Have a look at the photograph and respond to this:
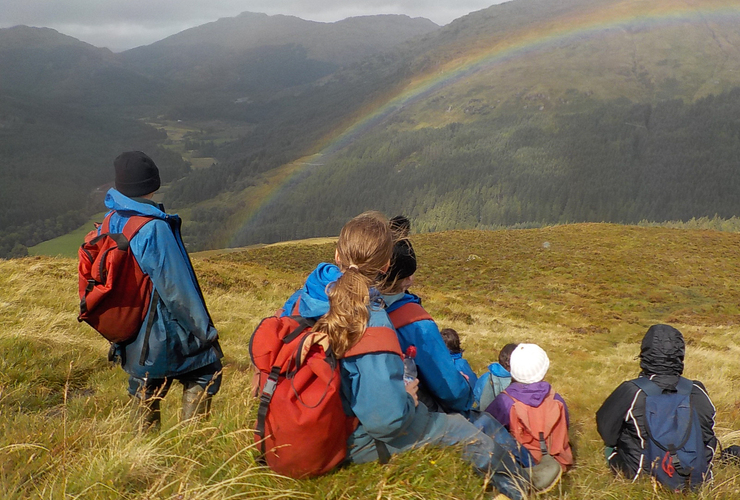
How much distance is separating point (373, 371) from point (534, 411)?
8.21 feet

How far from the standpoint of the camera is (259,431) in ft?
8.39

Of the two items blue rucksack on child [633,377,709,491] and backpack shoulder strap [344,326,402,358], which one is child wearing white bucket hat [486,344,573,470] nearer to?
blue rucksack on child [633,377,709,491]

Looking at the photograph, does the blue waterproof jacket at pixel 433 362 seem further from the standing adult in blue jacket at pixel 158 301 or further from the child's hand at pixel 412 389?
the standing adult in blue jacket at pixel 158 301

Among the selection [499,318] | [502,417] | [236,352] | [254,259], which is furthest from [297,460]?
[254,259]

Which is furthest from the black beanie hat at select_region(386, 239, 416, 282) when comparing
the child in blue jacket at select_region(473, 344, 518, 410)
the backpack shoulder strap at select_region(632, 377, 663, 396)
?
the child in blue jacket at select_region(473, 344, 518, 410)

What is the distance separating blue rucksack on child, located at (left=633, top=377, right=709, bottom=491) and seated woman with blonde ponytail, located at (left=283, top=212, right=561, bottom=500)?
1.35 m

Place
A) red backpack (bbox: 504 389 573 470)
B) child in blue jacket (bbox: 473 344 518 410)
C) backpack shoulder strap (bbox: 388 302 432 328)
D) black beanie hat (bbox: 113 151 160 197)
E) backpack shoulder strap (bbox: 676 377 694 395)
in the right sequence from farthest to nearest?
child in blue jacket (bbox: 473 344 518 410), red backpack (bbox: 504 389 573 470), backpack shoulder strap (bbox: 676 377 694 395), black beanie hat (bbox: 113 151 160 197), backpack shoulder strap (bbox: 388 302 432 328)

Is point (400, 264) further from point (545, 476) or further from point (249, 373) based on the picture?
point (249, 373)

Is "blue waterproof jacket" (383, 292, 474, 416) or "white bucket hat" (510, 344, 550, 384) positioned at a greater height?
"blue waterproof jacket" (383, 292, 474, 416)

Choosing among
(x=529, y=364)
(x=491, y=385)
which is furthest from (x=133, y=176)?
(x=491, y=385)

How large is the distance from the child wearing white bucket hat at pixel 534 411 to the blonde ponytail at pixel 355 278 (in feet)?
7.12

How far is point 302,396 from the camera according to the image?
7.87ft

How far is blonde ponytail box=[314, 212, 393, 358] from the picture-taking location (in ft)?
7.88

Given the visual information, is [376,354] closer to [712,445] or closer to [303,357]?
[303,357]
